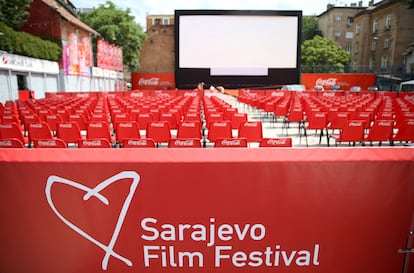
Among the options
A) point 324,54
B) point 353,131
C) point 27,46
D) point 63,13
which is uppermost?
point 63,13

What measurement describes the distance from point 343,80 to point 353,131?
31717 millimetres

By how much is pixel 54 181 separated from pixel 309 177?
63.9 inches

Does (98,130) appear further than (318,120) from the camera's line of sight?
No

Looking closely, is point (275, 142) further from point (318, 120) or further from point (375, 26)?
point (375, 26)

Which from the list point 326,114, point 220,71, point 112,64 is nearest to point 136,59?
point 112,64

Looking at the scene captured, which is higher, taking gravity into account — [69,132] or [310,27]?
[310,27]

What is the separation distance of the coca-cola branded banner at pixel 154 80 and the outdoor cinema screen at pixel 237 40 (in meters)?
12.6

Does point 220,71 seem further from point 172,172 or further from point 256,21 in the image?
point 172,172

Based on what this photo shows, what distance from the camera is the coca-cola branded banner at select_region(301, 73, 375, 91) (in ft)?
113

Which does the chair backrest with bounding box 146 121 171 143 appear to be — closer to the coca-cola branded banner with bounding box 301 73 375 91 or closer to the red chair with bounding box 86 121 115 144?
the red chair with bounding box 86 121 115 144

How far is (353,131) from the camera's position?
6.20 meters

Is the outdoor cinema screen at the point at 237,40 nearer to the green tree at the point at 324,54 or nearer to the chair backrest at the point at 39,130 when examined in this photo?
the chair backrest at the point at 39,130

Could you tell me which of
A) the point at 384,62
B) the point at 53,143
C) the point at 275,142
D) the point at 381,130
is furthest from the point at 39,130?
the point at 384,62

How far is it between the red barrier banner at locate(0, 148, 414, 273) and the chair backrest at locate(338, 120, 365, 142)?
14.8ft
